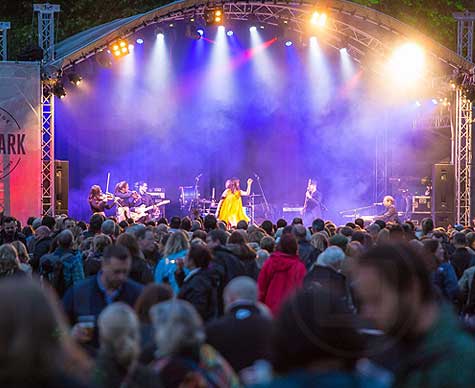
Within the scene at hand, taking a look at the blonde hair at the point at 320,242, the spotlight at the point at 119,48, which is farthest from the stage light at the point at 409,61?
the blonde hair at the point at 320,242

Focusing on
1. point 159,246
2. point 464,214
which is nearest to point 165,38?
point 464,214

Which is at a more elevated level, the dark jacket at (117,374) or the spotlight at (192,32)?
the spotlight at (192,32)

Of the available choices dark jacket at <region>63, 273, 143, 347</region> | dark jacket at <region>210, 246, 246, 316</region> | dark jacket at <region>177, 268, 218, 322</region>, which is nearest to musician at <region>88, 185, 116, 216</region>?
dark jacket at <region>210, 246, 246, 316</region>

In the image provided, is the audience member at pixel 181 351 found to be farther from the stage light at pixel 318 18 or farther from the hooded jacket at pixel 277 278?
the stage light at pixel 318 18

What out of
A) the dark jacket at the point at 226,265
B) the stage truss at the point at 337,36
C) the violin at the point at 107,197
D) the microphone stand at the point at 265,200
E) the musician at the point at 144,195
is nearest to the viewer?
the dark jacket at the point at 226,265

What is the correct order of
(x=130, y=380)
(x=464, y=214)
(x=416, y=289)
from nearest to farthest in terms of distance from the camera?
(x=416, y=289) < (x=130, y=380) < (x=464, y=214)

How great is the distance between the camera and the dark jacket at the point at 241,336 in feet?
17.8

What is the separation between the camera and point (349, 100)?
2941 centimetres

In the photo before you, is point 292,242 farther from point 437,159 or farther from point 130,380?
point 437,159

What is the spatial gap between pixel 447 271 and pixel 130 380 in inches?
222

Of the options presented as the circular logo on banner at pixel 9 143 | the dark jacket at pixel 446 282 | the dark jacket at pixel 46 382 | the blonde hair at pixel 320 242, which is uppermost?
the circular logo on banner at pixel 9 143

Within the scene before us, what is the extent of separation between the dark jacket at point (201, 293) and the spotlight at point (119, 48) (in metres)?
15.1

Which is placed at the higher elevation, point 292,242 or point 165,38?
point 165,38

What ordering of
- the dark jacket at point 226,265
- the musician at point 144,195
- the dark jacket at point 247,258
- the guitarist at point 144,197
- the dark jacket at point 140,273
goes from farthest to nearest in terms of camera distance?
the musician at point 144,195, the guitarist at point 144,197, the dark jacket at point 247,258, the dark jacket at point 226,265, the dark jacket at point 140,273
